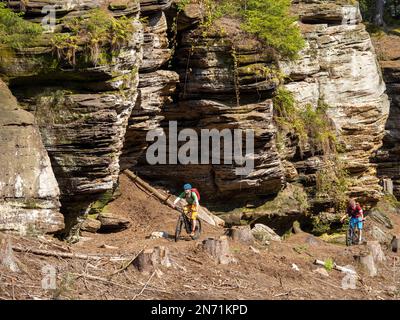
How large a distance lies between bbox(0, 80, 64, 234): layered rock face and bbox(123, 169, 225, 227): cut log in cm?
658

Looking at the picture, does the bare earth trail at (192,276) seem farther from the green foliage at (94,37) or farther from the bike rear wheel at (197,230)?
the green foliage at (94,37)

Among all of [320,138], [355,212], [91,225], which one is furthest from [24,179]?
[320,138]

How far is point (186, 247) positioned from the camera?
16.8 meters

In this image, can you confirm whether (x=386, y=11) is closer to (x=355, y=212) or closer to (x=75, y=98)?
(x=355, y=212)

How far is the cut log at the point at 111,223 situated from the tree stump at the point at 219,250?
6195 millimetres

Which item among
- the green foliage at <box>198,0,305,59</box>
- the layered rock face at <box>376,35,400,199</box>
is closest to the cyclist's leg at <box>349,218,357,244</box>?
the green foliage at <box>198,0,305,59</box>

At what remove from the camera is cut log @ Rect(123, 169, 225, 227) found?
899 inches

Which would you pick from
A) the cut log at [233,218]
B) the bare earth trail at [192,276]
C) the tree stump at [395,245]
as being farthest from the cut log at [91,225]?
the tree stump at [395,245]

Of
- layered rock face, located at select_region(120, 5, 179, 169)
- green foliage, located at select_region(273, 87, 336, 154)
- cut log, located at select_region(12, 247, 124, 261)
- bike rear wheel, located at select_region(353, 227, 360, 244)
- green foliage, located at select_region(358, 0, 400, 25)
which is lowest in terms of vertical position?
bike rear wheel, located at select_region(353, 227, 360, 244)

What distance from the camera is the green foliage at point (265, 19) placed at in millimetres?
22297

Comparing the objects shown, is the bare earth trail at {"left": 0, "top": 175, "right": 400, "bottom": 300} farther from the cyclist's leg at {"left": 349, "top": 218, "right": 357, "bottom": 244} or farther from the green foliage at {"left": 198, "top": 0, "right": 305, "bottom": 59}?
the green foliage at {"left": 198, "top": 0, "right": 305, "bottom": 59}

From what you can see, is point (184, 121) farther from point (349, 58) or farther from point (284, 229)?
point (349, 58)
